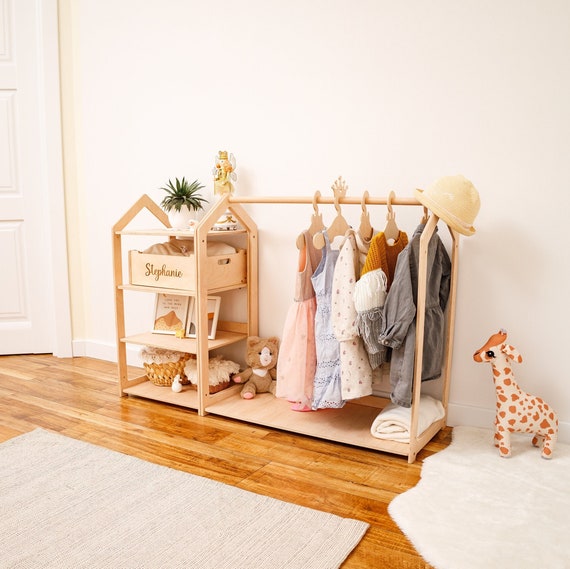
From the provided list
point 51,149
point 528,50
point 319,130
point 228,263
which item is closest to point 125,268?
point 51,149

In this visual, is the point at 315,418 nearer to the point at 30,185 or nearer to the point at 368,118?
the point at 368,118

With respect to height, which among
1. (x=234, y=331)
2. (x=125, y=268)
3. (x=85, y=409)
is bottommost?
(x=85, y=409)

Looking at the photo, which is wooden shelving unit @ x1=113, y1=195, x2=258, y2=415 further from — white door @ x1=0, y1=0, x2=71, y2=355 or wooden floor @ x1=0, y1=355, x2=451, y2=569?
white door @ x1=0, y1=0, x2=71, y2=355

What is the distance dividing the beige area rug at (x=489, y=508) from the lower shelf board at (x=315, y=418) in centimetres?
22

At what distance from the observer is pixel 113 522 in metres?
1.62

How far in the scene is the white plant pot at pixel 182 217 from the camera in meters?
2.60

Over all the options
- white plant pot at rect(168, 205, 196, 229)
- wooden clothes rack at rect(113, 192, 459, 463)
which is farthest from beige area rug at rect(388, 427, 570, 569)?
white plant pot at rect(168, 205, 196, 229)

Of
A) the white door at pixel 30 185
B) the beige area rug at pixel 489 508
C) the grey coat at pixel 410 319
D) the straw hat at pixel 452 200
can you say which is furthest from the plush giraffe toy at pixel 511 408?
the white door at pixel 30 185

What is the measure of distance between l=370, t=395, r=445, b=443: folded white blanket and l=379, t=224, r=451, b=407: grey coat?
11 cm

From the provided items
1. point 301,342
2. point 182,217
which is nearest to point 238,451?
point 301,342

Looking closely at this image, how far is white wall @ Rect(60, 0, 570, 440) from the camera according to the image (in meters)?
2.08

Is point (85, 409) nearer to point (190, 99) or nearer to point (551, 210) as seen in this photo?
point (190, 99)

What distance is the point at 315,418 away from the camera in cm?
230

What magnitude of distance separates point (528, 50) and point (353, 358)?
48.4 inches
